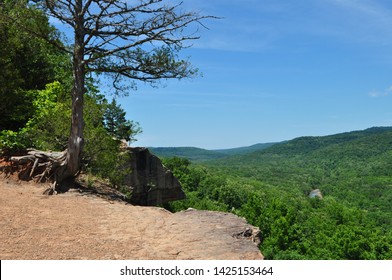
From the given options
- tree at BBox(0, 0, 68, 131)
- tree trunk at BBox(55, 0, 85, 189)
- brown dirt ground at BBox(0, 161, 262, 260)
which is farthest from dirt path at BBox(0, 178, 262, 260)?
tree at BBox(0, 0, 68, 131)

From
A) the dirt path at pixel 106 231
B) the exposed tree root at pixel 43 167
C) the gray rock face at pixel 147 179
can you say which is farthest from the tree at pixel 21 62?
the gray rock face at pixel 147 179

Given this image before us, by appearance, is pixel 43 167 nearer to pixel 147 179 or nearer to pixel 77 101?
pixel 77 101

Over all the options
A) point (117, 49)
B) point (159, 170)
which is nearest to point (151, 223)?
point (117, 49)

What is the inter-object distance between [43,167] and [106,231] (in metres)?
6.04

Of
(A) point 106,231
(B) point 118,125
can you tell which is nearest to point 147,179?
(B) point 118,125

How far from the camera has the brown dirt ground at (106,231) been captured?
283 inches

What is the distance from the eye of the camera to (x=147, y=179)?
23.8 metres

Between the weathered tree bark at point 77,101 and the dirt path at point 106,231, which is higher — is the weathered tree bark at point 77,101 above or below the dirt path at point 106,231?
above

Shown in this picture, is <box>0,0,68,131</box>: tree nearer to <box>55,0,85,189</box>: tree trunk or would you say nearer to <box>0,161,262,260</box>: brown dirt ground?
<box>55,0,85,189</box>: tree trunk

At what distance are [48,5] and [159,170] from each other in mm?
14989

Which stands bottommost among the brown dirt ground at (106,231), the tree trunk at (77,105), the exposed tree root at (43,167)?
the brown dirt ground at (106,231)

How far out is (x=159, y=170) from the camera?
25.5m

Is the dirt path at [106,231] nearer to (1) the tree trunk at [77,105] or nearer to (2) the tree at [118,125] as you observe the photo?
(1) the tree trunk at [77,105]
